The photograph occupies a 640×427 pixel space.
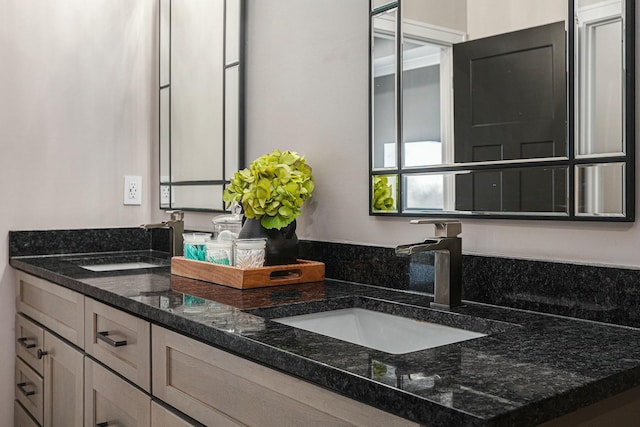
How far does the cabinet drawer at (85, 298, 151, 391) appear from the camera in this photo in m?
1.36

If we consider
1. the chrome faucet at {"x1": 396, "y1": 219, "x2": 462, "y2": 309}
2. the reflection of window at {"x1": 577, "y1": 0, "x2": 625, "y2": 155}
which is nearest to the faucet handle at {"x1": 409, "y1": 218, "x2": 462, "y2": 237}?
the chrome faucet at {"x1": 396, "y1": 219, "x2": 462, "y2": 309}

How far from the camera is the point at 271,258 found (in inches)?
66.1

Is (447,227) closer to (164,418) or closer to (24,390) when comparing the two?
(164,418)

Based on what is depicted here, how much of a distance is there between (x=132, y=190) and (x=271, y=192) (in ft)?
3.70

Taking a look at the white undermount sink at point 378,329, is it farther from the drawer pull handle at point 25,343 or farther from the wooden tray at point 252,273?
the drawer pull handle at point 25,343

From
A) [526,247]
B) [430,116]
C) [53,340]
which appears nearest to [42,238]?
[53,340]

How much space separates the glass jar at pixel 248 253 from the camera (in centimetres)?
160

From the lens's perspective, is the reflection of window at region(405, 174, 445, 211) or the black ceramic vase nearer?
the reflection of window at region(405, 174, 445, 211)

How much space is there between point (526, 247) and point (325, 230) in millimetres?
663

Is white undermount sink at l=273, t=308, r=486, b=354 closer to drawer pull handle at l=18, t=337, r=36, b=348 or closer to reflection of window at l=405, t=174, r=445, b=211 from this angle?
reflection of window at l=405, t=174, r=445, b=211

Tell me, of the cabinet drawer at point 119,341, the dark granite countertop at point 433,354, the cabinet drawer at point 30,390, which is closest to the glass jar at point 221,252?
the dark granite countertop at point 433,354

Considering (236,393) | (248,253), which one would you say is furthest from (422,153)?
(236,393)

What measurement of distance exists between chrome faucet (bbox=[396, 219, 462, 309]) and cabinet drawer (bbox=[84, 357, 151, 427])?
0.66m

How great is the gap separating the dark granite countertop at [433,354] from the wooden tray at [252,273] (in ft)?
0.19
